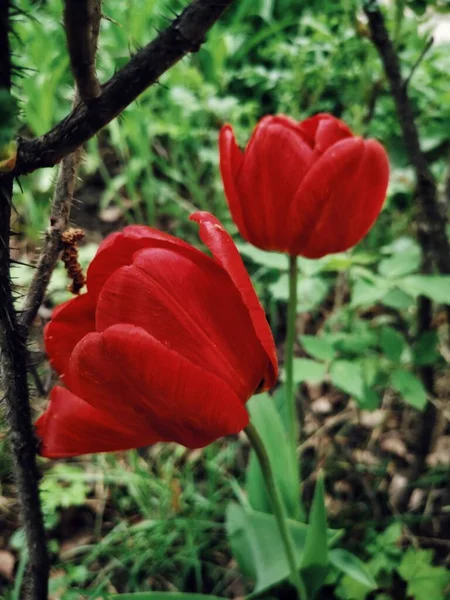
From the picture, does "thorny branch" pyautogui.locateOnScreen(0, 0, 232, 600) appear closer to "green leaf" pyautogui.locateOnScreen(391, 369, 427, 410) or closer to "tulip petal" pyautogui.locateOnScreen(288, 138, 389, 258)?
"tulip petal" pyautogui.locateOnScreen(288, 138, 389, 258)

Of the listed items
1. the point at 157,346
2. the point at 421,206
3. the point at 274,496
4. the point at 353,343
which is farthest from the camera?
the point at 421,206

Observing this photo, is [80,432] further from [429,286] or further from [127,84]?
[429,286]

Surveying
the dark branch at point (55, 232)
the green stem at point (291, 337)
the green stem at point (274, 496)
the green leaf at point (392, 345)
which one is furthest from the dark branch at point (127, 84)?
the green leaf at point (392, 345)

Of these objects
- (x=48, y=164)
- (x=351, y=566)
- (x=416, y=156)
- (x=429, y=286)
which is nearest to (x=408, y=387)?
(x=429, y=286)

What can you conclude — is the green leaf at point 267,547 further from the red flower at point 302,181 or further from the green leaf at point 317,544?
the red flower at point 302,181

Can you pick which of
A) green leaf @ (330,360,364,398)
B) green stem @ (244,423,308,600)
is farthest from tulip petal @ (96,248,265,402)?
green leaf @ (330,360,364,398)

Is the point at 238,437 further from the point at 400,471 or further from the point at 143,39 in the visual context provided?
the point at 143,39
